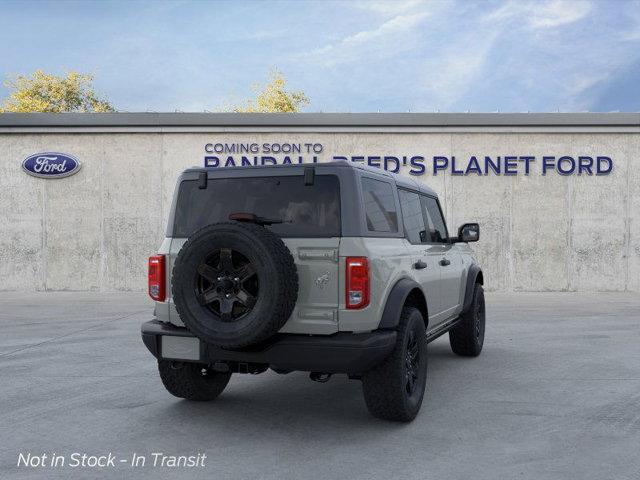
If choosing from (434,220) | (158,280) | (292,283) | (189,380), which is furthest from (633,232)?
(158,280)

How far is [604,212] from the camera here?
15.2 meters

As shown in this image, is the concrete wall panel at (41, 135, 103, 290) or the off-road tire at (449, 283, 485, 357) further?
the concrete wall panel at (41, 135, 103, 290)

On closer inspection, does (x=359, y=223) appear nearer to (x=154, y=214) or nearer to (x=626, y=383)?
(x=626, y=383)

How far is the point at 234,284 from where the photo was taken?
12.9ft

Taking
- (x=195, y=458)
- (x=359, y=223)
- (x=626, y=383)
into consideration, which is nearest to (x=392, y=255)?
(x=359, y=223)

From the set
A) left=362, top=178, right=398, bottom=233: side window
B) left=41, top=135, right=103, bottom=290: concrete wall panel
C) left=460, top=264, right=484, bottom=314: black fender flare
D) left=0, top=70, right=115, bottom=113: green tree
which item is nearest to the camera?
left=362, top=178, right=398, bottom=233: side window

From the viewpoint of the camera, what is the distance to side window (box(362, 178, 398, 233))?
14.3 feet

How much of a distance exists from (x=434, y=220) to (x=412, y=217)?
91 centimetres

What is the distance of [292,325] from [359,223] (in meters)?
0.80

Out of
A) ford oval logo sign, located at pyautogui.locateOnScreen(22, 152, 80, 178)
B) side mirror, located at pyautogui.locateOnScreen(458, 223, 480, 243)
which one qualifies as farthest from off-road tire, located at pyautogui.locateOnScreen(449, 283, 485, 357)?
ford oval logo sign, located at pyautogui.locateOnScreen(22, 152, 80, 178)

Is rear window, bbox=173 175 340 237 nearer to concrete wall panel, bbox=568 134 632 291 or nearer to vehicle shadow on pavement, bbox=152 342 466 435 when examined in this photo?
vehicle shadow on pavement, bbox=152 342 466 435

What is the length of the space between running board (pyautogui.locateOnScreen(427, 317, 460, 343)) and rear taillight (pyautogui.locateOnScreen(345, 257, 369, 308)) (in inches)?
53.1

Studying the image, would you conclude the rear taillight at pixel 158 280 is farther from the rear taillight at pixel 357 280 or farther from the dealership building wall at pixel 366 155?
the dealership building wall at pixel 366 155

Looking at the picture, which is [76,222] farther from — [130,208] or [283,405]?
[283,405]
